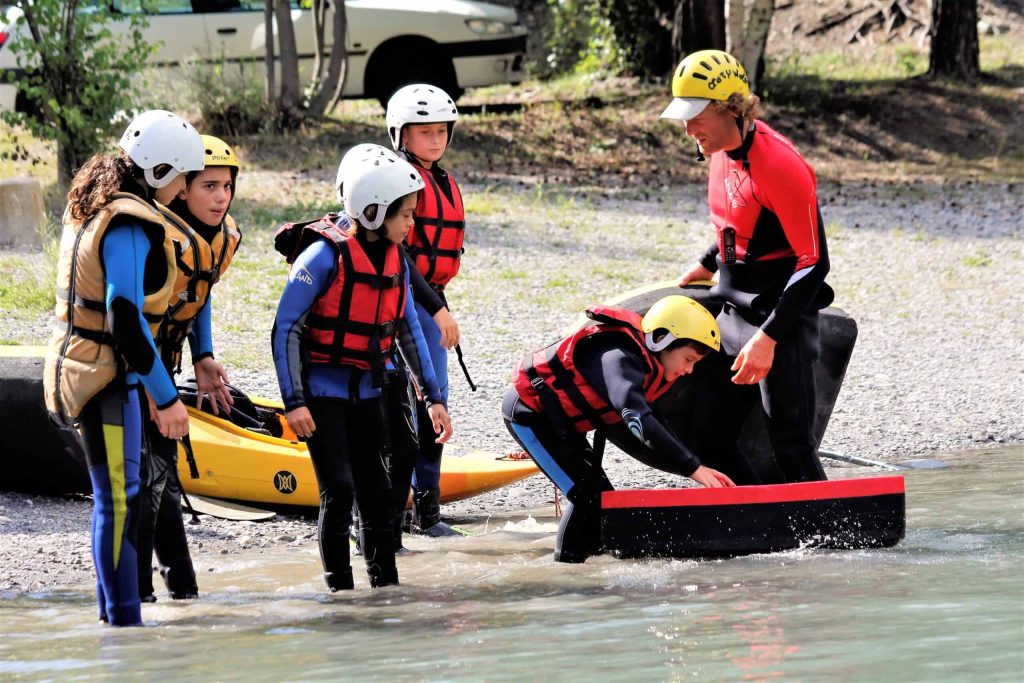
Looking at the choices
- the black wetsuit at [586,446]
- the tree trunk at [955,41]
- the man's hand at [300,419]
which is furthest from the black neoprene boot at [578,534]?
the tree trunk at [955,41]

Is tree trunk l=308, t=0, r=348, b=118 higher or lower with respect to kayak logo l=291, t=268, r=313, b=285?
higher

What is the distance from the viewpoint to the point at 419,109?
239 inches

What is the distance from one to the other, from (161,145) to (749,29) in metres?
13.2

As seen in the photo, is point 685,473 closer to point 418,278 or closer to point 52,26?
point 418,278

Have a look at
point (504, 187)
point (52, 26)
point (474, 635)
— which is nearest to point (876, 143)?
point (504, 187)

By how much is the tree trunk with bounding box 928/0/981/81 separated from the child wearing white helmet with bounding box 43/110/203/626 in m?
16.0

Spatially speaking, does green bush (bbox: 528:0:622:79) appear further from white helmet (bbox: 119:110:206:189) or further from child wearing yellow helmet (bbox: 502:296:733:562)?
white helmet (bbox: 119:110:206:189)

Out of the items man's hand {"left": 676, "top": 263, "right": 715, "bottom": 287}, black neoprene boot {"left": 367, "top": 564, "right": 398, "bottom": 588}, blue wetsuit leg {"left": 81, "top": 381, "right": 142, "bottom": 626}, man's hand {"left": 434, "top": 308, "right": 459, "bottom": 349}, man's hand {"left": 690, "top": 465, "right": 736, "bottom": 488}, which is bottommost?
black neoprene boot {"left": 367, "top": 564, "right": 398, "bottom": 588}

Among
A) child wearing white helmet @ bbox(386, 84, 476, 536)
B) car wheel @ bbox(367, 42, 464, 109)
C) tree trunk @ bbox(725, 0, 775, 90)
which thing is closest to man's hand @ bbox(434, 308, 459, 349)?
child wearing white helmet @ bbox(386, 84, 476, 536)

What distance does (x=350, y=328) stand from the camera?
5.12 meters

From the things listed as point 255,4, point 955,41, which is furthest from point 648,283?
point 955,41

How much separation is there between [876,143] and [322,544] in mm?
13576

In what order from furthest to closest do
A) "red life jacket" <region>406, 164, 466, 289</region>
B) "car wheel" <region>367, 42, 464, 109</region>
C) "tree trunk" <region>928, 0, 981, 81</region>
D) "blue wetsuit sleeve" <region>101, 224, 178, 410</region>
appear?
1. "tree trunk" <region>928, 0, 981, 81</region>
2. "car wheel" <region>367, 42, 464, 109</region>
3. "red life jacket" <region>406, 164, 466, 289</region>
4. "blue wetsuit sleeve" <region>101, 224, 178, 410</region>

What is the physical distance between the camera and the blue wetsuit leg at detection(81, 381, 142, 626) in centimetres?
466
